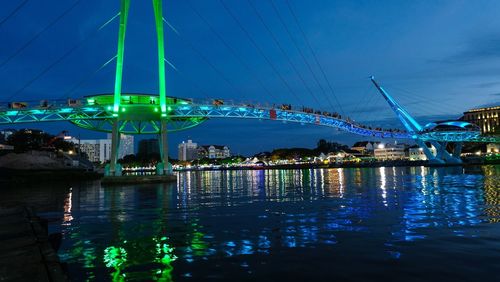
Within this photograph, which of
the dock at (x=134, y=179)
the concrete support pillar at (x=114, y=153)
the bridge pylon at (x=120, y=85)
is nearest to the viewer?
the bridge pylon at (x=120, y=85)

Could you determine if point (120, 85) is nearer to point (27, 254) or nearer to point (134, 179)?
point (134, 179)

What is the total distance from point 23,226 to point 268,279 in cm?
726

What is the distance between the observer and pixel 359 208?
1866 cm

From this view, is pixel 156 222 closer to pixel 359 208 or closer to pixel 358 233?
pixel 358 233

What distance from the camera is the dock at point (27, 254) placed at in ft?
19.8

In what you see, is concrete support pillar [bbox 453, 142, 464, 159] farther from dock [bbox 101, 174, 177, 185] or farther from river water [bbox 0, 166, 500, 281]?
river water [bbox 0, 166, 500, 281]

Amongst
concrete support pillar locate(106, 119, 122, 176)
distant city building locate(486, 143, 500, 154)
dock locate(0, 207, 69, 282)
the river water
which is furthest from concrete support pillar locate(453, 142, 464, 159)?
dock locate(0, 207, 69, 282)

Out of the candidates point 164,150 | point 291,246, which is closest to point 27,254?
point 291,246

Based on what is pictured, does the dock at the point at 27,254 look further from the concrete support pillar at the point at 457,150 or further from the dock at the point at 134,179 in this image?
the concrete support pillar at the point at 457,150

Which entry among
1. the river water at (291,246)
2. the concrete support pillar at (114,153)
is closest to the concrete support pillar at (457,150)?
the concrete support pillar at (114,153)

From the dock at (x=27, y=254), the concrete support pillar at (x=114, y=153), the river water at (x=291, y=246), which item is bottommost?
the river water at (x=291, y=246)

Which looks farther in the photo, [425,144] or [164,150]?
[425,144]

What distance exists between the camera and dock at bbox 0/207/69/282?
603cm

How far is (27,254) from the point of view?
24.2ft
